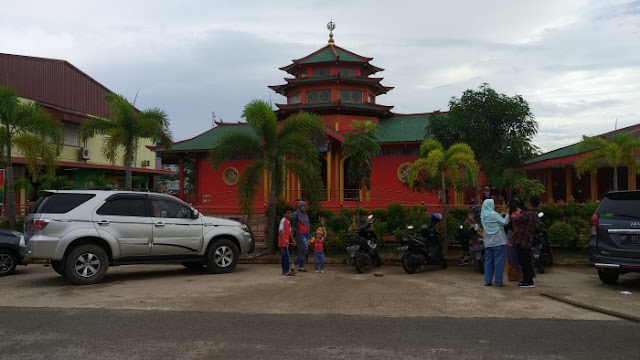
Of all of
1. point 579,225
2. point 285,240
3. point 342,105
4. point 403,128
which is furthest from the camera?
point 342,105

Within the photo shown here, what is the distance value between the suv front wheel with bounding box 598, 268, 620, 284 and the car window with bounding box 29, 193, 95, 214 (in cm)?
957

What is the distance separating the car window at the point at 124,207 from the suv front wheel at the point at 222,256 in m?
1.59

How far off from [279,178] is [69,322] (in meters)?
7.50

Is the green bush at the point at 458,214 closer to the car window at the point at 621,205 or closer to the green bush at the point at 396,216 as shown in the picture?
the green bush at the point at 396,216

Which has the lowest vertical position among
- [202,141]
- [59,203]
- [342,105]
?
[59,203]

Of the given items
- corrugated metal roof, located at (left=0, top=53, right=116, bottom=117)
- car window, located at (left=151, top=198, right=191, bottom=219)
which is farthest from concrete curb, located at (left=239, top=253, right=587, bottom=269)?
corrugated metal roof, located at (left=0, top=53, right=116, bottom=117)

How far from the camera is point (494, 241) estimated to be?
8.84m

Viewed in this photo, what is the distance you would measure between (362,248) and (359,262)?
33 cm

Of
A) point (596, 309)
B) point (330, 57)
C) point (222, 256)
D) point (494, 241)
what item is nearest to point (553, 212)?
point (494, 241)

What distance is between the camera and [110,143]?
14.8 m

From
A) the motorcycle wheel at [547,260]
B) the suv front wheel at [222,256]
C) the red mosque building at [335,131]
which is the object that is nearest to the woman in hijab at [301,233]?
the suv front wheel at [222,256]

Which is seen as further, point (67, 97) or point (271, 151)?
point (67, 97)

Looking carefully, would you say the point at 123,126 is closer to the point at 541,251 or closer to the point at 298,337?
the point at 298,337

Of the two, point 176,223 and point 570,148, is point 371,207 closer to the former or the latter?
point 176,223
